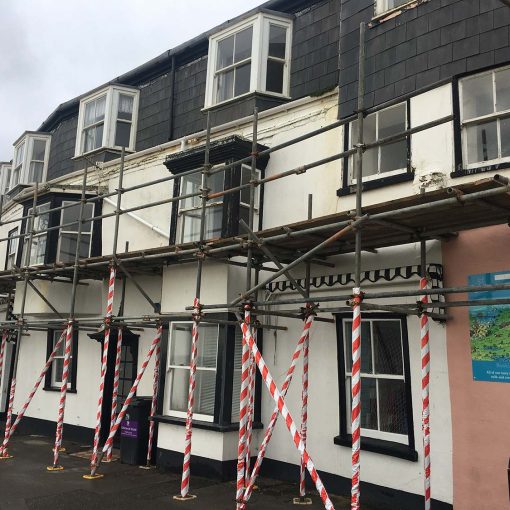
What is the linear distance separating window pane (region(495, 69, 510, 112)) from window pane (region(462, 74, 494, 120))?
103mm

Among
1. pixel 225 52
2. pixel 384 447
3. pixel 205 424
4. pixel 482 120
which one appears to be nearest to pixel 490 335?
Result: pixel 384 447

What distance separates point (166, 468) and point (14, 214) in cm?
1131

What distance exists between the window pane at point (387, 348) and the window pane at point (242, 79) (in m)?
6.05

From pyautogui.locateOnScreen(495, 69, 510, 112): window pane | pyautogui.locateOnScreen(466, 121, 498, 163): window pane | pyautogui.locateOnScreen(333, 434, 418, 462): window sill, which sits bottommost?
pyautogui.locateOnScreen(333, 434, 418, 462): window sill

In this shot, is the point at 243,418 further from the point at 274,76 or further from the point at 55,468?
the point at 274,76

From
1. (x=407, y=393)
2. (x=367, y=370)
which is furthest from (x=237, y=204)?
(x=407, y=393)

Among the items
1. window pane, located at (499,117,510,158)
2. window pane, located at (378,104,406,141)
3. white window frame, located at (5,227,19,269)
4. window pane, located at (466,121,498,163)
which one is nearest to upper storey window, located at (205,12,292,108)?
window pane, located at (378,104,406,141)

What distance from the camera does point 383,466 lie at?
7.52 metres

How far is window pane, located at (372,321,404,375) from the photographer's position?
25.9 ft

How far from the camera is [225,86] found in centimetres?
1201

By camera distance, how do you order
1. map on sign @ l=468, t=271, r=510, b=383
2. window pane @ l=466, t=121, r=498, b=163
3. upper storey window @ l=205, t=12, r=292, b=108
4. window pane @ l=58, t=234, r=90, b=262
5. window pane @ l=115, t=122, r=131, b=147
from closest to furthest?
map on sign @ l=468, t=271, r=510, b=383 < window pane @ l=466, t=121, r=498, b=163 < upper storey window @ l=205, t=12, r=292, b=108 < window pane @ l=58, t=234, r=90, b=262 < window pane @ l=115, t=122, r=131, b=147

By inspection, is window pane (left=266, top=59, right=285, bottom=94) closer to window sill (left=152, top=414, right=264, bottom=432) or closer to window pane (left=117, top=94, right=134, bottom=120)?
window pane (left=117, top=94, right=134, bottom=120)

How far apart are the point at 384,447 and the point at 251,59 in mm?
8041

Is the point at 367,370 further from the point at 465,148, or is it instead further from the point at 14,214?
the point at 14,214
